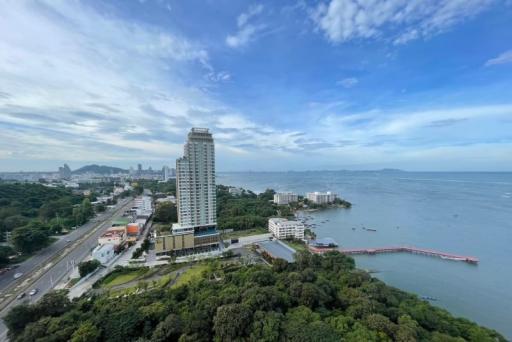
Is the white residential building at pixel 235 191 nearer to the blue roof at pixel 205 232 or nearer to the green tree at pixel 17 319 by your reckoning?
the blue roof at pixel 205 232

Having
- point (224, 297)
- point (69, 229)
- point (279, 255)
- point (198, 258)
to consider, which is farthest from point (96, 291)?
point (69, 229)

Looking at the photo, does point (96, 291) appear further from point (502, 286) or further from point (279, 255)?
point (502, 286)

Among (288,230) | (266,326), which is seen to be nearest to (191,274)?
(266,326)

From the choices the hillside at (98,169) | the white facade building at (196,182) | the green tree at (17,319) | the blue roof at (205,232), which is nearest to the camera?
the green tree at (17,319)

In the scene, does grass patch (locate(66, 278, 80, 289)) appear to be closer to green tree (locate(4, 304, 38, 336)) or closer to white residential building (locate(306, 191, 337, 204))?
green tree (locate(4, 304, 38, 336))

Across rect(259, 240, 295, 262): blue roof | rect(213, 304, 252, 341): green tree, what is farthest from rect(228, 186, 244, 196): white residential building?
rect(213, 304, 252, 341): green tree

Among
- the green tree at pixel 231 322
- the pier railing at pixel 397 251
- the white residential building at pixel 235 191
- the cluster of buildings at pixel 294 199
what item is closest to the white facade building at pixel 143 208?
the white residential building at pixel 235 191

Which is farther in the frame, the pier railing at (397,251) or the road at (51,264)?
the pier railing at (397,251)

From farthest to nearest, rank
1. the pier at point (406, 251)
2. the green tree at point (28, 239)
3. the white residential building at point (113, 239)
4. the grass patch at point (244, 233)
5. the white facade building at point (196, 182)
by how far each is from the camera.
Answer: the grass patch at point (244, 233)
the white facade building at point (196, 182)
the pier at point (406, 251)
the white residential building at point (113, 239)
the green tree at point (28, 239)
